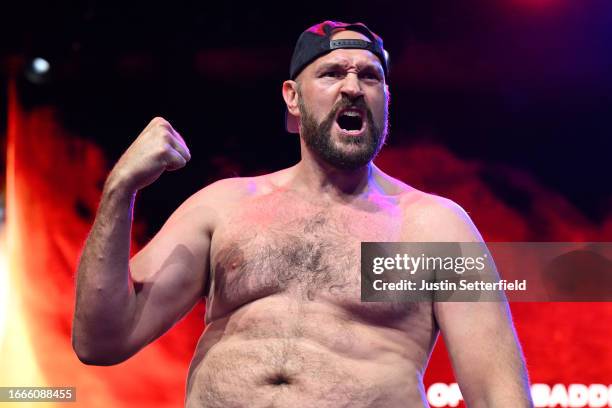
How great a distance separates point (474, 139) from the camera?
8.92 feet

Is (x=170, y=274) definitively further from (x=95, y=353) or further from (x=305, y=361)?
(x=305, y=361)

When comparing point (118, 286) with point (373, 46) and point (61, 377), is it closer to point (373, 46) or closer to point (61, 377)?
point (373, 46)

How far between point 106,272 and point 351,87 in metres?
0.60

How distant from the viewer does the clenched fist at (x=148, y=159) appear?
1.48 meters

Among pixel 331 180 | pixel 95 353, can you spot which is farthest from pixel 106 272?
pixel 331 180

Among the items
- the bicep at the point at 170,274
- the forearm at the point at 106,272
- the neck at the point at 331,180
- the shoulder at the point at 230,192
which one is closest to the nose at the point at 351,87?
the neck at the point at 331,180

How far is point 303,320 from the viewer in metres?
1.57

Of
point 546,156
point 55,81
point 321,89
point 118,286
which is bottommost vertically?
point 118,286

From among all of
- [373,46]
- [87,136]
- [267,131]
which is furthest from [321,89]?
[87,136]

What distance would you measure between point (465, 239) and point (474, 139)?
43.9 inches

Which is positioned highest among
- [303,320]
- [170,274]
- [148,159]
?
[148,159]

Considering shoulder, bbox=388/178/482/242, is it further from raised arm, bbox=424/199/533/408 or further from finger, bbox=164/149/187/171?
finger, bbox=164/149/187/171

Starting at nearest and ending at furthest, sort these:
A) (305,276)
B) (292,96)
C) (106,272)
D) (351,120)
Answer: (106,272)
(305,276)
(351,120)
(292,96)

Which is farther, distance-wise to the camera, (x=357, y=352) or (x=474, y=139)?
(x=474, y=139)
